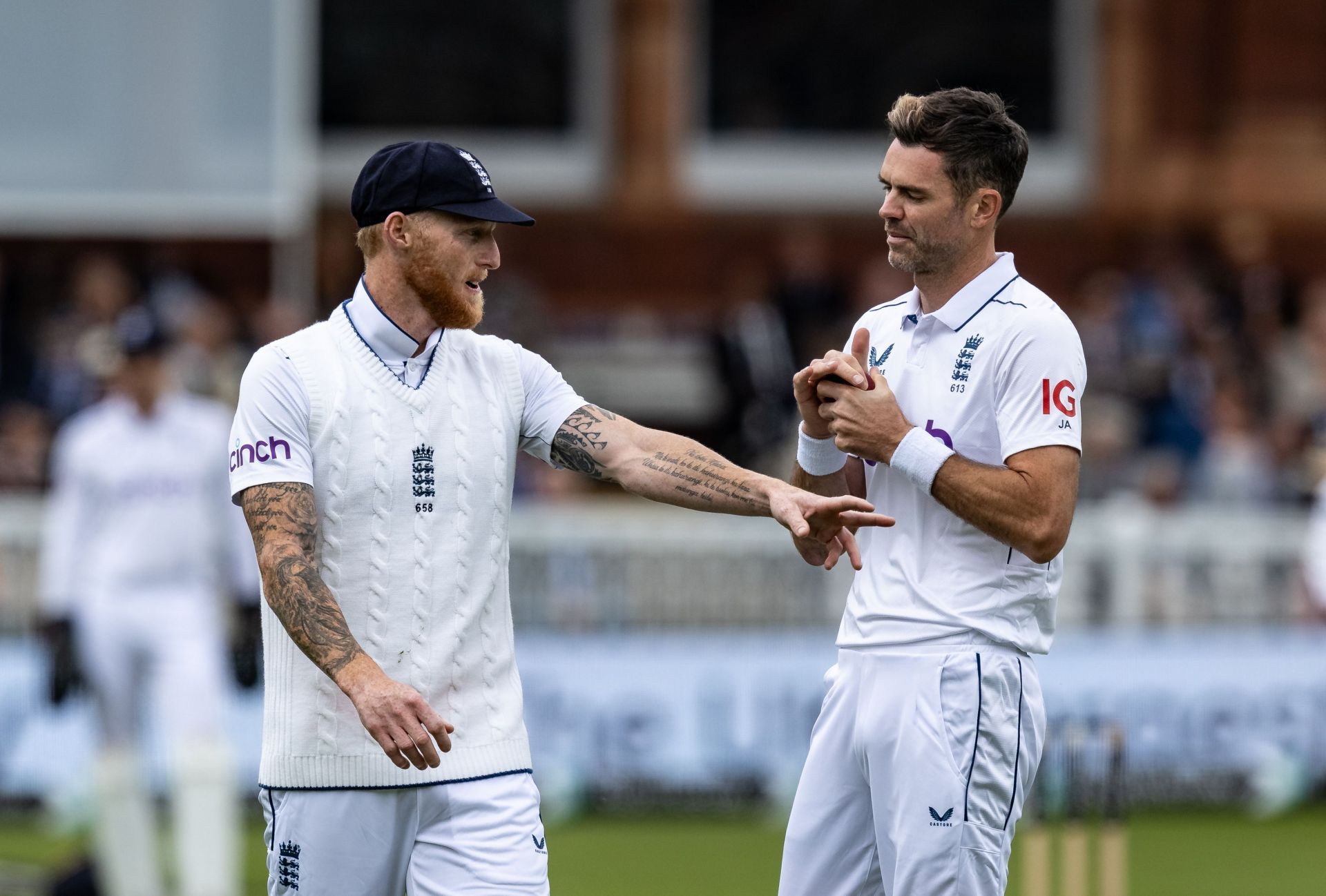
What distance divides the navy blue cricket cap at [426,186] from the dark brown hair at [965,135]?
2.96 feet

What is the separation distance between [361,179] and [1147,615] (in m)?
8.31

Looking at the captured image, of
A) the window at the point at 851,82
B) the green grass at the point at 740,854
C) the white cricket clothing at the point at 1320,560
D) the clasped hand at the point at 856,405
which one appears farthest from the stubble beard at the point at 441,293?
the window at the point at 851,82

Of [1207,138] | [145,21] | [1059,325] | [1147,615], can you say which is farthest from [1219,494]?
[1059,325]

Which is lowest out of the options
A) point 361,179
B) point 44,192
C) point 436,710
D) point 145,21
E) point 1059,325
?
point 436,710

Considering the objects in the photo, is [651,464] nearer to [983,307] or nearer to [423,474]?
[423,474]

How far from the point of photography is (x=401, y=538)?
4594 millimetres

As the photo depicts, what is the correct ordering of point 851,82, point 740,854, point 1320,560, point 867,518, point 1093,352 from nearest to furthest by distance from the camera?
1. point 867,518
2. point 1320,560
3. point 740,854
4. point 1093,352
5. point 851,82

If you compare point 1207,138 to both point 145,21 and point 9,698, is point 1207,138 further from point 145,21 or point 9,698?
point 9,698

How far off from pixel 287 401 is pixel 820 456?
4.05 ft

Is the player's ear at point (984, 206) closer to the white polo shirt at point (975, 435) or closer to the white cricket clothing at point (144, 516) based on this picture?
the white polo shirt at point (975, 435)

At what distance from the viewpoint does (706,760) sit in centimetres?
1137

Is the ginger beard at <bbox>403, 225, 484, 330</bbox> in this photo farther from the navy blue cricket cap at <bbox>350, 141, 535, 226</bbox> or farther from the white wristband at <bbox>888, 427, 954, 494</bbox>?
the white wristband at <bbox>888, 427, 954, 494</bbox>

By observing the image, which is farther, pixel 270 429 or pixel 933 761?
pixel 933 761

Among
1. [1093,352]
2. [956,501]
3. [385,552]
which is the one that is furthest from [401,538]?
[1093,352]
